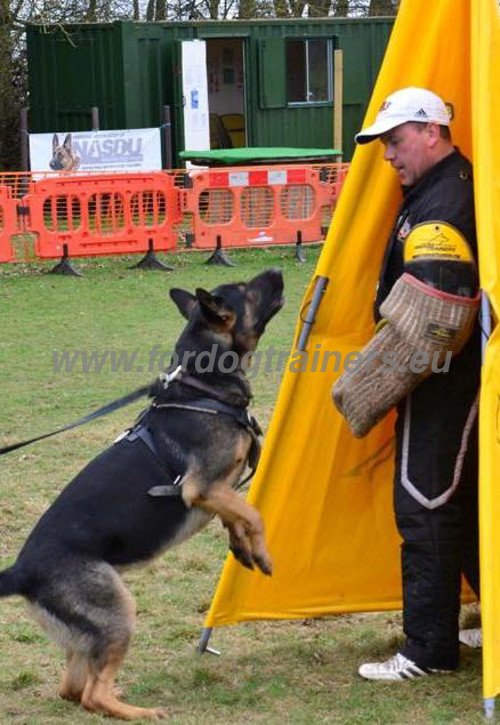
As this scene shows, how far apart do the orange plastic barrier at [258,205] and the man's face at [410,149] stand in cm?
1185

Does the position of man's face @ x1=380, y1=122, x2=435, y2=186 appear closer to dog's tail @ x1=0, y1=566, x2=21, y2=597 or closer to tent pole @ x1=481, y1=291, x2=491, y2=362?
tent pole @ x1=481, y1=291, x2=491, y2=362

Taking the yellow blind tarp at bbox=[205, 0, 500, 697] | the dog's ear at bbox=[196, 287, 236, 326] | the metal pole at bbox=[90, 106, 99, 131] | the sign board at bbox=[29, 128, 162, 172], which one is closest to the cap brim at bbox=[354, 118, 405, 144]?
the yellow blind tarp at bbox=[205, 0, 500, 697]

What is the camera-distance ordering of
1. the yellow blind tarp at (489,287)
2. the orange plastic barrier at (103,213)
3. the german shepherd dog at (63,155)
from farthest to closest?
the german shepherd dog at (63,155)
the orange plastic barrier at (103,213)
the yellow blind tarp at (489,287)

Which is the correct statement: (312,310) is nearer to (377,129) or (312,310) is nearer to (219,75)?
(377,129)

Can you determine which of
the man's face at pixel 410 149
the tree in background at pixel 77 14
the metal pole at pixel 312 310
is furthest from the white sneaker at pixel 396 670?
the tree in background at pixel 77 14

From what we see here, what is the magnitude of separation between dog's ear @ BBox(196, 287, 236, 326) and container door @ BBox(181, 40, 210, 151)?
19.3 meters

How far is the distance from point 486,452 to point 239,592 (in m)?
1.51

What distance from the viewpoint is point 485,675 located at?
4125mm

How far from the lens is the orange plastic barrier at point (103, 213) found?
1543 centimetres

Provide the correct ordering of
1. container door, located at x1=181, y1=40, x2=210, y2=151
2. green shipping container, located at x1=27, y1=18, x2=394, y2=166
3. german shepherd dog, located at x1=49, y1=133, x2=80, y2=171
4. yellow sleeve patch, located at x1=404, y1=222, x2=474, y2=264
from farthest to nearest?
container door, located at x1=181, y1=40, x2=210, y2=151 < green shipping container, located at x1=27, y1=18, x2=394, y2=166 < german shepherd dog, located at x1=49, y1=133, x2=80, y2=171 < yellow sleeve patch, located at x1=404, y1=222, x2=474, y2=264

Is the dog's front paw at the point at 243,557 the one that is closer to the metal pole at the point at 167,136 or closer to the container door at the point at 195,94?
the metal pole at the point at 167,136

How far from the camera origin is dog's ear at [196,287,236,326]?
4.71 metres

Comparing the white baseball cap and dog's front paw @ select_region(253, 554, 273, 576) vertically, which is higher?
the white baseball cap

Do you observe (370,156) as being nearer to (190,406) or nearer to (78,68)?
(190,406)
